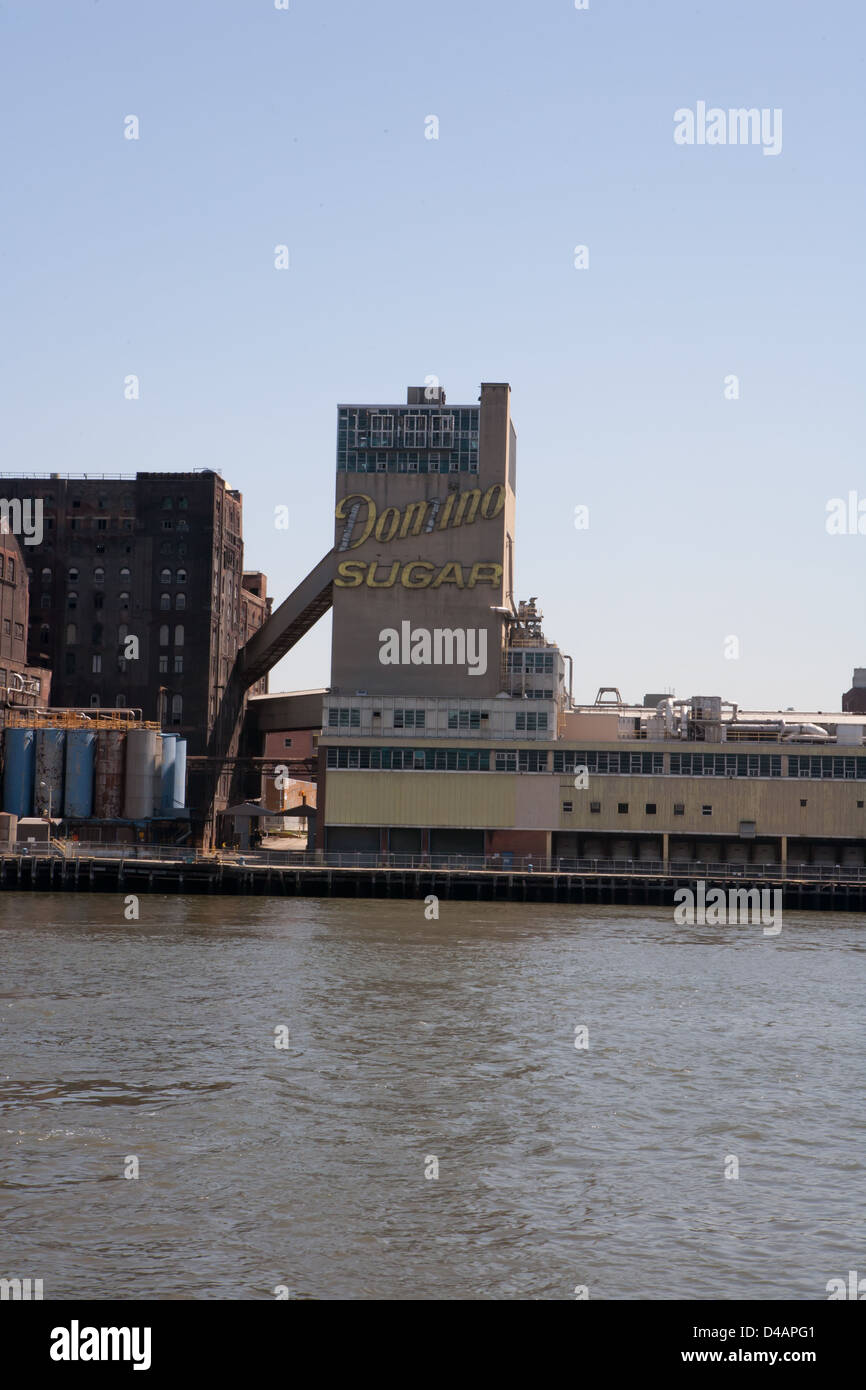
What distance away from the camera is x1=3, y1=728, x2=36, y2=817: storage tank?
9962 cm

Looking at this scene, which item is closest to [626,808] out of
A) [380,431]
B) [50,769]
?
[380,431]

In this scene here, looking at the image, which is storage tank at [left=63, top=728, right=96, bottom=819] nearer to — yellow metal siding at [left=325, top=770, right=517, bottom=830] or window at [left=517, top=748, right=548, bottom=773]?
yellow metal siding at [left=325, top=770, right=517, bottom=830]

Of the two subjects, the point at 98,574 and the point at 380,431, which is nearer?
the point at 380,431

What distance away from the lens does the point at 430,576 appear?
331 feet

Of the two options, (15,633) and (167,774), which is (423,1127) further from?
(15,633)

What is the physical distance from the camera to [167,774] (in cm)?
10500

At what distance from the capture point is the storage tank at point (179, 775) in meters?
106

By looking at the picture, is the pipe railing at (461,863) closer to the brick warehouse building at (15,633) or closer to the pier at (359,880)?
the pier at (359,880)

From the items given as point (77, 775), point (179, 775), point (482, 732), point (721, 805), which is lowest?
point (721, 805)

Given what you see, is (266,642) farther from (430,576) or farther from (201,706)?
(430,576)

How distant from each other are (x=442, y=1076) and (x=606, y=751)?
65.1m

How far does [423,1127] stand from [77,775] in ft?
245

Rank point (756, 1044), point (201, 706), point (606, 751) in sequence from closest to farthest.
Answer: point (756, 1044)
point (606, 751)
point (201, 706)
